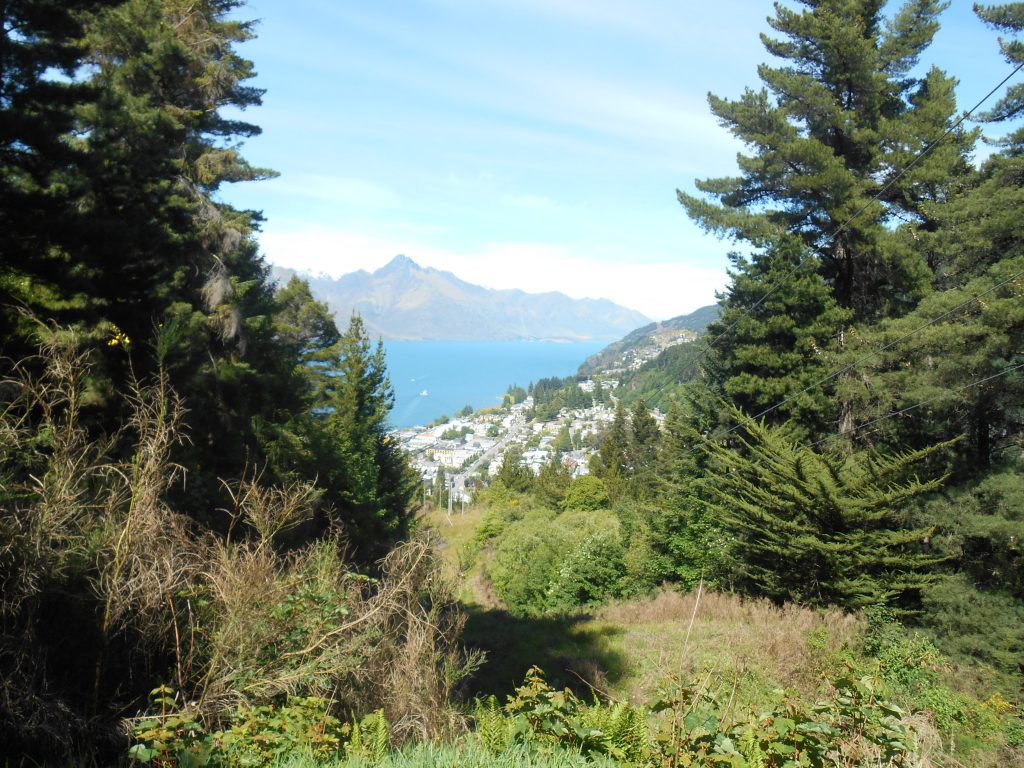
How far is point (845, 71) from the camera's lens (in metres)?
13.8

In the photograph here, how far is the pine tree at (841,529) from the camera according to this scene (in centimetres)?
1042

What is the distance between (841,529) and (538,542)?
1222 centimetres

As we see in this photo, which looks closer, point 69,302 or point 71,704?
point 71,704

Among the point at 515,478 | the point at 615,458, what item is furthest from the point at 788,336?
the point at 515,478

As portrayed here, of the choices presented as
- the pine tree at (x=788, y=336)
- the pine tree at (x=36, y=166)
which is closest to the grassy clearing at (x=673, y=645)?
the pine tree at (x=788, y=336)

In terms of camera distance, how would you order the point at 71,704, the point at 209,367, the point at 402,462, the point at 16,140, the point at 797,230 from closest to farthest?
the point at 71,704 → the point at 16,140 → the point at 209,367 → the point at 797,230 → the point at 402,462

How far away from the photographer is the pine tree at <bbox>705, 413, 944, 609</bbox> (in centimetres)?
1042

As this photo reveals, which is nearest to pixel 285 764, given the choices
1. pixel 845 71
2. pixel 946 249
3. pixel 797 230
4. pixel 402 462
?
pixel 946 249

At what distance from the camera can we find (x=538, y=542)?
70.9 feet

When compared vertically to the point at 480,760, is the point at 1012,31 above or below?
above

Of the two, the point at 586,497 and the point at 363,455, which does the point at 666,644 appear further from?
the point at 586,497

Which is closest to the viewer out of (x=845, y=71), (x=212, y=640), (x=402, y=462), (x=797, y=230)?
(x=212, y=640)

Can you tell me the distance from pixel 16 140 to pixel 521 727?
343 inches

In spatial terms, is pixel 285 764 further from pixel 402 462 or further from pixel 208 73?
pixel 402 462
